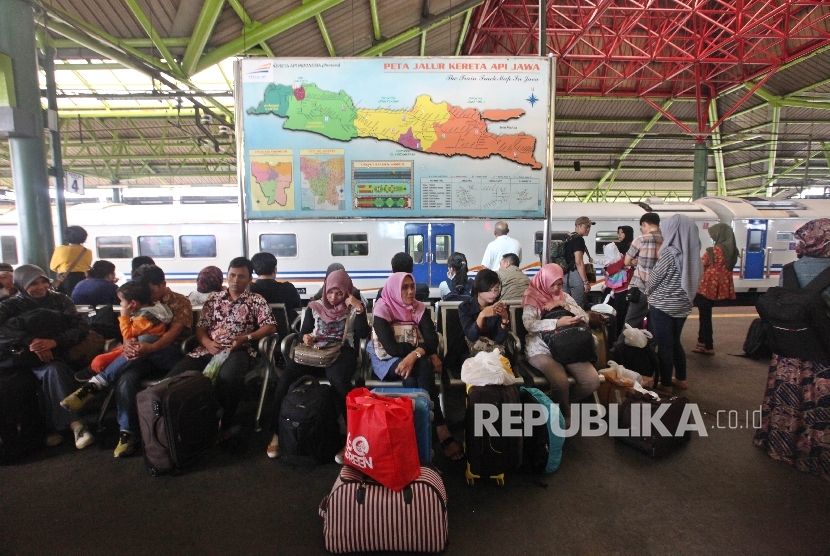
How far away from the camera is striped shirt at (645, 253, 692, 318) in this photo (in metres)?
4.10

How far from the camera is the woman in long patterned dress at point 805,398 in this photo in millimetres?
2822

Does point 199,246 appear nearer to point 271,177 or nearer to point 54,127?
point 54,127

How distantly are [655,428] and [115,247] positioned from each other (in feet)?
34.8

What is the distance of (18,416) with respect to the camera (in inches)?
125

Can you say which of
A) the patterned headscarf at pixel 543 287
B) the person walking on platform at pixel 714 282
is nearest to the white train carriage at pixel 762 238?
the person walking on platform at pixel 714 282

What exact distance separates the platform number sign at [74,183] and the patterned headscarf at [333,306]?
5.87m

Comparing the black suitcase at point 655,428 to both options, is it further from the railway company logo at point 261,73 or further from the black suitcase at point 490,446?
the railway company logo at point 261,73

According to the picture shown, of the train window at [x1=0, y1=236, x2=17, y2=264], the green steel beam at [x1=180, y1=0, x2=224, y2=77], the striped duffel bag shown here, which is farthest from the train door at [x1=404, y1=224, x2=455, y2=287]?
the train window at [x1=0, y1=236, x2=17, y2=264]

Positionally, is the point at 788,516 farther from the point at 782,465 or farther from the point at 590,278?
the point at 590,278

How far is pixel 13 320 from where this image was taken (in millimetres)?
3234

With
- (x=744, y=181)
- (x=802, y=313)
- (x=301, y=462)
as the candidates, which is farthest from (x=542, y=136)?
(x=744, y=181)

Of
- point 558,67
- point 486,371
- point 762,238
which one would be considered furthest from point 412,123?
point 558,67

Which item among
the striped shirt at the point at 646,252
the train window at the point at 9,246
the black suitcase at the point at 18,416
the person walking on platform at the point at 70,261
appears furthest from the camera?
the train window at the point at 9,246

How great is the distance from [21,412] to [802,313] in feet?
17.8
